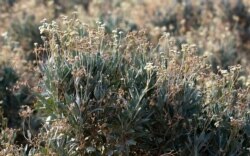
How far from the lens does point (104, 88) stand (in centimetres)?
423

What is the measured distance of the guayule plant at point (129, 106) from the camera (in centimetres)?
419

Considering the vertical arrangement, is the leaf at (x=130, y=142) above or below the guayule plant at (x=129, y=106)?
below

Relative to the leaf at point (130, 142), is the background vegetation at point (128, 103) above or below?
above

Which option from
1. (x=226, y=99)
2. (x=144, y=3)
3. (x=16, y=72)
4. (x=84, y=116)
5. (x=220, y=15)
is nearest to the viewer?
(x=84, y=116)

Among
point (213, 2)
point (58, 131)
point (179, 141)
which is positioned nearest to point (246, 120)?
point (179, 141)

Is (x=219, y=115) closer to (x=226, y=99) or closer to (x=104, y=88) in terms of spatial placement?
(x=226, y=99)

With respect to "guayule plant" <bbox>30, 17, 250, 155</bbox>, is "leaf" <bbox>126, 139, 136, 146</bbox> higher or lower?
lower

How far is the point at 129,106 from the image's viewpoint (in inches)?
164

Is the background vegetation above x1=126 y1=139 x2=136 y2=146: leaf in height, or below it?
above

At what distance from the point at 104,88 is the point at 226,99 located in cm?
96

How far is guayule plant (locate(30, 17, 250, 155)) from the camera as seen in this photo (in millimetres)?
4188

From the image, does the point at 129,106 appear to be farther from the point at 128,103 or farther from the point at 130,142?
the point at 130,142

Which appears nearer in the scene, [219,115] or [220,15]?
[219,115]

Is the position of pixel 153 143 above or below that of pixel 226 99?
below
